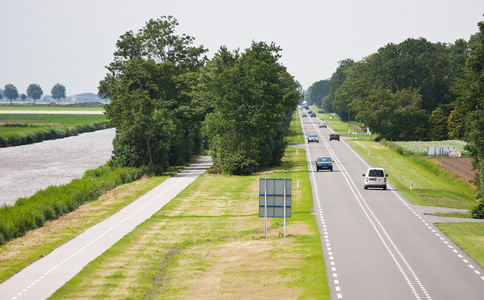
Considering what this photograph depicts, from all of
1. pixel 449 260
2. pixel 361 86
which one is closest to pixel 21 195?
pixel 449 260

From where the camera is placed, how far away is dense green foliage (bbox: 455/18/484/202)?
44231 mm

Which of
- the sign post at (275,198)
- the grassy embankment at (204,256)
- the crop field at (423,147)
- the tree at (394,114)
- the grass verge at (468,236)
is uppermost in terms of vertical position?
the tree at (394,114)

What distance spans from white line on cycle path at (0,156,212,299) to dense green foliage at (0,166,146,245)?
451 cm

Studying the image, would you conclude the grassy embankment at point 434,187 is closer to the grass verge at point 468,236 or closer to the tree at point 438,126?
the grass verge at point 468,236

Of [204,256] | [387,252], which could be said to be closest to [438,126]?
[387,252]

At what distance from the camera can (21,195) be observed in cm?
5616

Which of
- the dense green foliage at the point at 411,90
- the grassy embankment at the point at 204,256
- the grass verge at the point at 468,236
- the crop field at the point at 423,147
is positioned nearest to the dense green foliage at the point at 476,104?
the grass verge at the point at 468,236

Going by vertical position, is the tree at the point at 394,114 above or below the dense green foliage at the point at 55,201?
above

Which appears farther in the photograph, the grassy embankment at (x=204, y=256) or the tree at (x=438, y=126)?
the tree at (x=438, y=126)

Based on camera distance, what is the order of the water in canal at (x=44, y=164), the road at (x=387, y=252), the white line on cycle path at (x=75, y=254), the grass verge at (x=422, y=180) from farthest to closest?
the water in canal at (x=44, y=164), the grass verge at (x=422, y=180), the white line on cycle path at (x=75, y=254), the road at (x=387, y=252)

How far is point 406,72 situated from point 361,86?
22075 mm

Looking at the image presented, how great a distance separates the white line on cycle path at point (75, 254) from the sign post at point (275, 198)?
27.5ft

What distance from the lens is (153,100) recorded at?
73.9 meters

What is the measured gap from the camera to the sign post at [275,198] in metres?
31.0
